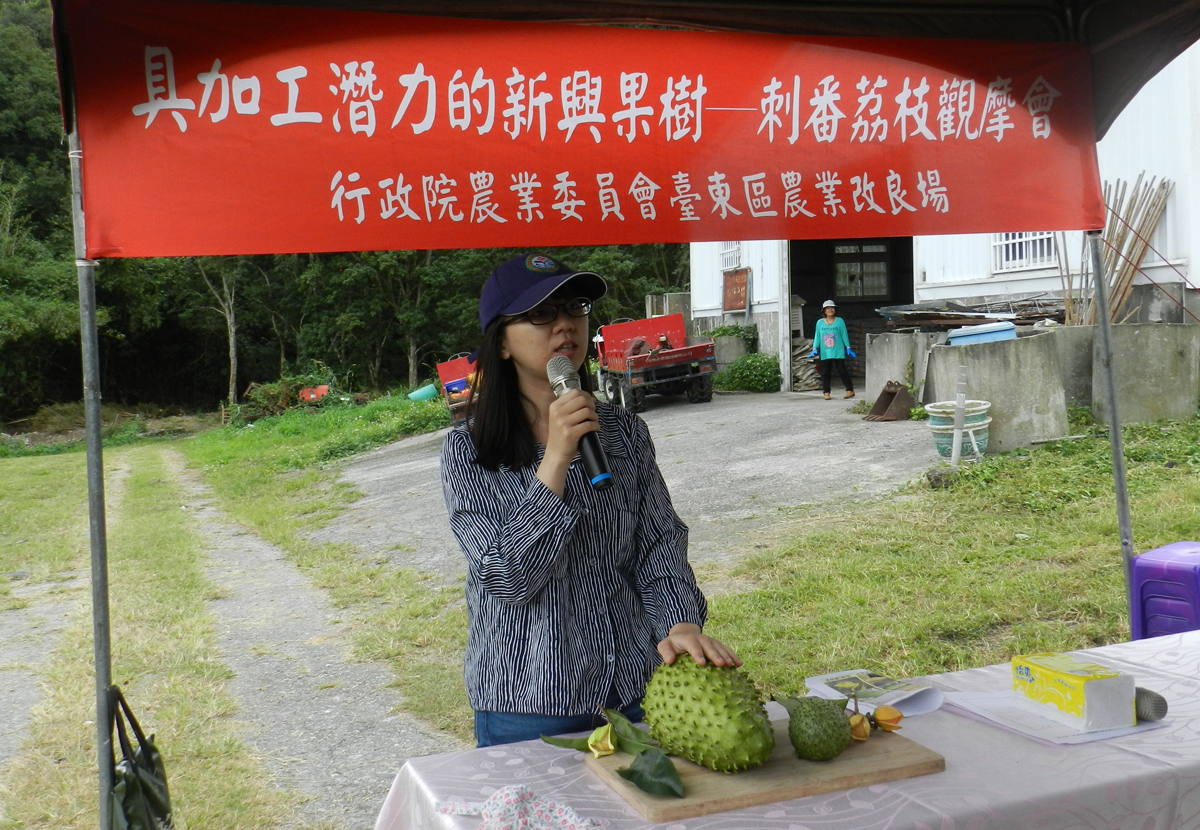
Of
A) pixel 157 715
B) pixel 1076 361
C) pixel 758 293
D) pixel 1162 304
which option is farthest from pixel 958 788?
pixel 758 293

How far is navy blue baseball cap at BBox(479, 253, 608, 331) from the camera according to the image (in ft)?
6.75

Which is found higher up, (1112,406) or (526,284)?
(526,284)

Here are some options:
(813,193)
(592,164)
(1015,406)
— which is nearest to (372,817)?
(592,164)

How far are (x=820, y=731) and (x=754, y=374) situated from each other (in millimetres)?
14633

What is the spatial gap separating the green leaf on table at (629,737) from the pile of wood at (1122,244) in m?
9.36

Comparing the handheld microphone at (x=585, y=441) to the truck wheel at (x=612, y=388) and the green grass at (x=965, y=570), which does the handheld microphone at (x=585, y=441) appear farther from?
the truck wheel at (x=612, y=388)

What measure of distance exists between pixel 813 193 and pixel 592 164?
720 mm

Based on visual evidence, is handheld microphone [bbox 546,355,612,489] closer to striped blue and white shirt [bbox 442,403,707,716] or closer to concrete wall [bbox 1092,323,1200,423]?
striped blue and white shirt [bbox 442,403,707,716]

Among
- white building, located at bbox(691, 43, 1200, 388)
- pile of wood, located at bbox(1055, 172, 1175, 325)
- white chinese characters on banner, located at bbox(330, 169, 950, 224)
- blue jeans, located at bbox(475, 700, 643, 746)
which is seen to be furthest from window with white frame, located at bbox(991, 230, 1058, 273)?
blue jeans, located at bbox(475, 700, 643, 746)

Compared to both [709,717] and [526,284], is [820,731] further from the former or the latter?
[526,284]

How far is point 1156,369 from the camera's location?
29.0ft

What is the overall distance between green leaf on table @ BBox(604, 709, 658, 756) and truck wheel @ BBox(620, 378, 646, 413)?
12.7 metres

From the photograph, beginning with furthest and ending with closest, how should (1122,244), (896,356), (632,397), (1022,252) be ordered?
(632,397), (896,356), (1022,252), (1122,244)

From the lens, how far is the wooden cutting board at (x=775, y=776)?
1476 mm
